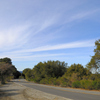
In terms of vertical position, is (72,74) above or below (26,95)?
above

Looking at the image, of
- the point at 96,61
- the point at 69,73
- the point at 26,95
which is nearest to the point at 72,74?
the point at 69,73

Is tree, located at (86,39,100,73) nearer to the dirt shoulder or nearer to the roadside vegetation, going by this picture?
the roadside vegetation

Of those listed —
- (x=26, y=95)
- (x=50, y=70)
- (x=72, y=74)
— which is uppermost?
(x=50, y=70)

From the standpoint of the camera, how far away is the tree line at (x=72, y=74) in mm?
21397

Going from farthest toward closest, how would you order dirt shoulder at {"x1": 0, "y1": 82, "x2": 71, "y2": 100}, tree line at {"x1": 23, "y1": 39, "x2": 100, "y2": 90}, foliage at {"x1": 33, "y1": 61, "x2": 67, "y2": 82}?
1. foliage at {"x1": 33, "y1": 61, "x2": 67, "y2": 82}
2. tree line at {"x1": 23, "y1": 39, "x2": 100, "y2": 90}
3. dirt shoulder at {"x1": 0, "y1": 82, "x2": 71, "y2": 100}

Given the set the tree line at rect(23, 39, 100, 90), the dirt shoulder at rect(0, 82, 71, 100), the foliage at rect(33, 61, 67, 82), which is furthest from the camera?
the foliage at rect(33, 61, 67, 82)

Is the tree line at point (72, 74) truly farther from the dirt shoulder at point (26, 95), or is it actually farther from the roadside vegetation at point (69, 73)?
the dirt shoulder at point (26, 95)

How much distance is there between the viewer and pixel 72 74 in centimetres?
3145

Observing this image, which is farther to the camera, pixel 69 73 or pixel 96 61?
pixel 69 73

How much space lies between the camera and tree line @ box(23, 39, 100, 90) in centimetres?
2140

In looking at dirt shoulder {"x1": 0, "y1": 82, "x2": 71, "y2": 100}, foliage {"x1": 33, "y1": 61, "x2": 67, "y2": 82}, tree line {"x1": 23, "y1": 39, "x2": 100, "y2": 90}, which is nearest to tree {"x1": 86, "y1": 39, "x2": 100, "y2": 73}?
tree line {"x1": 23, "y1": 39, "x2": 100, "y2": 90}

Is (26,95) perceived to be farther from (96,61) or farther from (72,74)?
(72,74)

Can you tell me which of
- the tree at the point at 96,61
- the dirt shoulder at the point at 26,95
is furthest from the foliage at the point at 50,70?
the dirt shoulder at the point at 26,95

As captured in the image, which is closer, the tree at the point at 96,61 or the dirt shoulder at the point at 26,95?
the dirt shoulder at the point at 26,95
